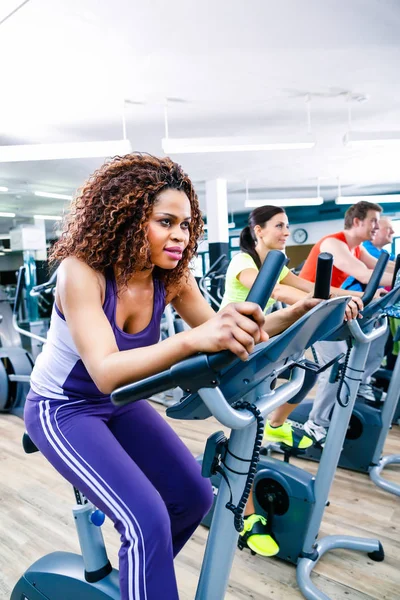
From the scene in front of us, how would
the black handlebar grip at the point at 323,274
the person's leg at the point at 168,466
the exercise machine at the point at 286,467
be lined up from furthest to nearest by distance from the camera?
the person's leg at the point at 168,466 < the black handlebar grip at the point at 323,274 < the exercise machine at the point at 286,467

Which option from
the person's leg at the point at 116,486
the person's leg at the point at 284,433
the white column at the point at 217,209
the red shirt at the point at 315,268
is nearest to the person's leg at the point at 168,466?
the person's leg at the point at 116,486

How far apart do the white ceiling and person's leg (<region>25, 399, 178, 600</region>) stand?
3203mm


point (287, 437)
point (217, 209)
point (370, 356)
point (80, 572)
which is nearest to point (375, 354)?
point (370, 356)

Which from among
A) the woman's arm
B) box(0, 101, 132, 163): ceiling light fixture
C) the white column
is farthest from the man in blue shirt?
the white column

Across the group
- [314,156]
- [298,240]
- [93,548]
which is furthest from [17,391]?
[298,240]

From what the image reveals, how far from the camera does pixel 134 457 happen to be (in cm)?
117

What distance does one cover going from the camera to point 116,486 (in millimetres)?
954

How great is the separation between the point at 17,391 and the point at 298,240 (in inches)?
482

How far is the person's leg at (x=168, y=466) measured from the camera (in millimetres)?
1161

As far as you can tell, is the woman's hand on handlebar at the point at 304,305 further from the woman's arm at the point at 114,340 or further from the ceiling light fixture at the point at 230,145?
the ceiling light fixture at the point at 230,145

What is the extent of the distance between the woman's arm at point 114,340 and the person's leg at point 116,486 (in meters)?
0.25

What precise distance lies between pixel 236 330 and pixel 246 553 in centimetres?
154

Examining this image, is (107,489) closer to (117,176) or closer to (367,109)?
(117,176)

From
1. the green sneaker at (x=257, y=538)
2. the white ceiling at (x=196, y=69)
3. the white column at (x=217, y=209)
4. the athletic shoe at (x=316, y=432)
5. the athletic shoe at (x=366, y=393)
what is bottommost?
the green sneaker at (x=257, y=538)
